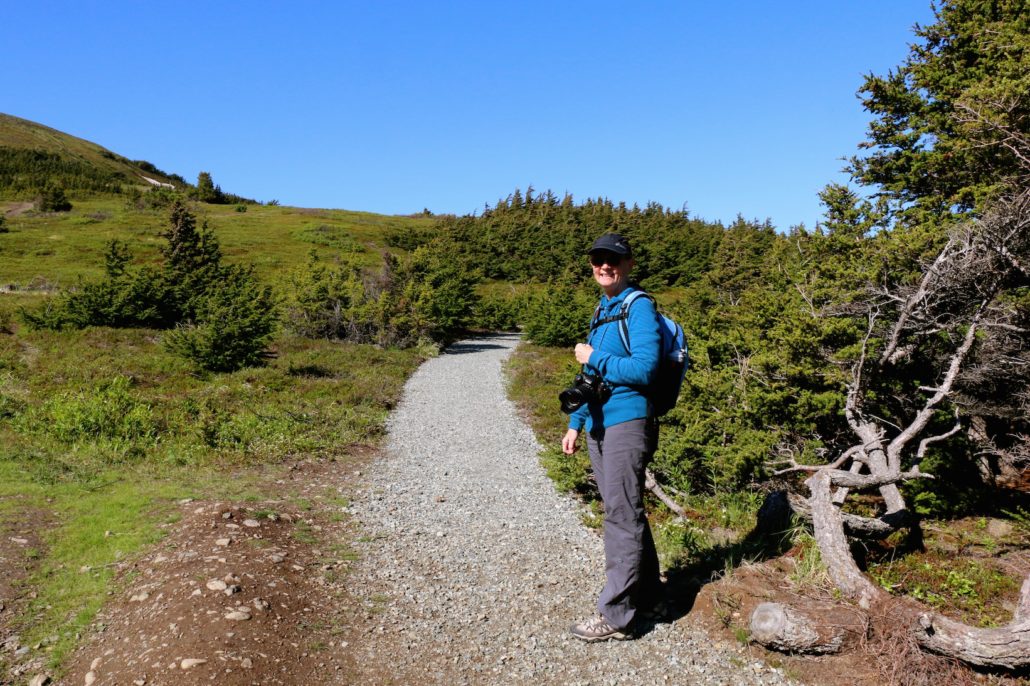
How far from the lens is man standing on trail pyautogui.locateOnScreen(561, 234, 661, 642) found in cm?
377

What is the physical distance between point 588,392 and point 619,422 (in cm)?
29

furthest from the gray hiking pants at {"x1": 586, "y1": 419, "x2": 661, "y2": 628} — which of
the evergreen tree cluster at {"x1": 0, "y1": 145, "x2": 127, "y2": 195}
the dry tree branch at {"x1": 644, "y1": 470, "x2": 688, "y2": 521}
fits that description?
the evergreen tree cluster at {"x1": 0, "y1": 145, "x2": 127, "y2": 195}

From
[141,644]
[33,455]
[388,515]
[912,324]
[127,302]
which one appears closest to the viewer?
[141,644]

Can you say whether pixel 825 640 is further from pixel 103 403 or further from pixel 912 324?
pixel 103 403

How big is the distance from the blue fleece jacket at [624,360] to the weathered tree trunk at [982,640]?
2.14 metres

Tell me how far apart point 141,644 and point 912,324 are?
7.70m

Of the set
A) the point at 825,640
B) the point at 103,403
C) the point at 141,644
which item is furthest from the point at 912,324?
the point at 103,403

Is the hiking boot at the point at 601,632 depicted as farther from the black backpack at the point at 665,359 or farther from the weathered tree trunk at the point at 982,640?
the weathered tree trunk at the point at 982,640

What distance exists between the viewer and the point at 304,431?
11.3m

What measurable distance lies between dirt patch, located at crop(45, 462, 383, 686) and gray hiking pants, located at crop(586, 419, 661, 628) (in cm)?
186

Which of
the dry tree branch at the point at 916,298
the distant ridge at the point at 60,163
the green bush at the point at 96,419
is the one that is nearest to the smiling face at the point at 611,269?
the dry tree branch at the point at 916,298

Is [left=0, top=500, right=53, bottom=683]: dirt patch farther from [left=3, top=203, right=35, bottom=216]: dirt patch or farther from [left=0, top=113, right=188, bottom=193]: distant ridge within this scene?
[left=0, top=113, right=188, bottom=193]: distant ridge

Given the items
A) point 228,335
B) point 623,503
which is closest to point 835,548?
point 623,503

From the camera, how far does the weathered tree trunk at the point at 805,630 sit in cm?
371
